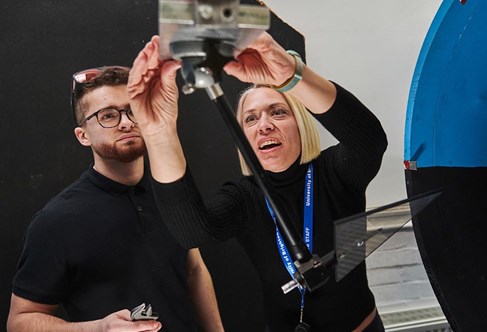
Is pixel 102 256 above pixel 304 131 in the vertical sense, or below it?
below

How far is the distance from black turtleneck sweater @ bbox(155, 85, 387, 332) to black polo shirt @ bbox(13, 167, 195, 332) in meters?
0.24

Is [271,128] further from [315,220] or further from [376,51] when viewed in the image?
[376,51]

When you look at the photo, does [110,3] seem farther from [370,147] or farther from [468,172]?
[468,172]

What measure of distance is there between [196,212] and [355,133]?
14.3 inches

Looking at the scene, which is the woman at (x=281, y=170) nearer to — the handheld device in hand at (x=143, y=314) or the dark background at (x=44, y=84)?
the handheld device in hand at (x=143, y=314)

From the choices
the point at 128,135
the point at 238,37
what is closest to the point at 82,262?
the point at 128,135

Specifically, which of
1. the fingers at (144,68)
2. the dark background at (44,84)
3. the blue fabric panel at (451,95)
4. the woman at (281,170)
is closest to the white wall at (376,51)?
the dark background at (44,84)

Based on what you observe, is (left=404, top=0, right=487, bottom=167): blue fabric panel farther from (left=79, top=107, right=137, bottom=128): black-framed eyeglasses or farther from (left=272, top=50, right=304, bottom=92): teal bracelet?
(left=79, top=107, right=137, bottom=128): black-framed eyeglasses

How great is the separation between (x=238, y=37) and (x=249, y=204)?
0.67m

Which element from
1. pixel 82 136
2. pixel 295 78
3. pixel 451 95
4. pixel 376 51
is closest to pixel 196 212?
pixel 295 78

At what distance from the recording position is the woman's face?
123cm

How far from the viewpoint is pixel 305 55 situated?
1.85 meters

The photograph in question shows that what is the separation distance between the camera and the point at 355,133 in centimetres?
105

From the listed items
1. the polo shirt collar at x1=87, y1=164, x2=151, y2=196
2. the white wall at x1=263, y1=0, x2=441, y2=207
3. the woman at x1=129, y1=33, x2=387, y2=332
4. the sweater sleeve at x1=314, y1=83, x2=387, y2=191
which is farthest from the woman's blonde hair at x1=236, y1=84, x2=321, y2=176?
the white wall at x1=263, y1=0, x2=441, y2=207
